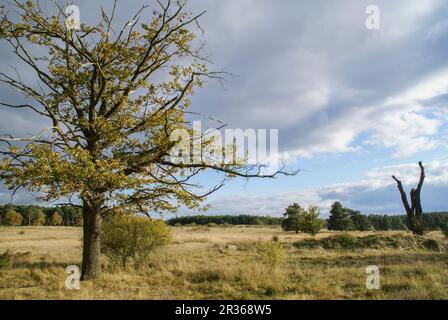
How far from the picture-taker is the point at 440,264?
41.8 feet

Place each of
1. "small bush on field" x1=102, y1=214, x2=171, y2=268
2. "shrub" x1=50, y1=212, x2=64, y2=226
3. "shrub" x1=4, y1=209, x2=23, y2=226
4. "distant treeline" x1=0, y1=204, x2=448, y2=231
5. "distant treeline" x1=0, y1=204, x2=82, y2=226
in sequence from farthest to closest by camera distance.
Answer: "shrub" x1=50, y1=212, x2=64, y2=226, "distant treeline" x1=0, y1=204, x2=448, y2=231, "distant treeline" x1=0, y1=204, x2=82, y2=226, "shrub" x1=4, y1=209, x2=23, y2=226, "small bush on field" x1=102, y1=214, x2=171, y2=268

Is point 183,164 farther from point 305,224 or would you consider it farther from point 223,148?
point 305,224

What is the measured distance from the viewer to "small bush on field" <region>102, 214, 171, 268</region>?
53.1ft

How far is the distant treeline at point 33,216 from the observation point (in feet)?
328

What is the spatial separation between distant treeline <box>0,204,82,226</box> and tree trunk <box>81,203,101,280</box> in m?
81.0

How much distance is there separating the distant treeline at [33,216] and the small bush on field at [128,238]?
76.8 meters

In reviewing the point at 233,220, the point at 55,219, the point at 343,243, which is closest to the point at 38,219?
the point at 55,219

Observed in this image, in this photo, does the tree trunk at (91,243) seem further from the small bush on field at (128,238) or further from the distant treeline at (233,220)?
the distant treeline at (233,220)

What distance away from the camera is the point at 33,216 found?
4606 inches

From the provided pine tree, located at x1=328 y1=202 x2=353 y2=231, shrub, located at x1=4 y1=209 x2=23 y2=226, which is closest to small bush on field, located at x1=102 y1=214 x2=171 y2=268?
pine tree, located at x1=328 y1=202 x2=353 y2=231

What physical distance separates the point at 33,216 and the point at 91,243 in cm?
12155

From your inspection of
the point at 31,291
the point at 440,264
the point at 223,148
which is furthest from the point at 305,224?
the point at 31,291

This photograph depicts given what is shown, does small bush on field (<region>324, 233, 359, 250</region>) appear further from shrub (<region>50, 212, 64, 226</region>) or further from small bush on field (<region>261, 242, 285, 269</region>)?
shrub (<region>50, 212, 64, 226</region>)
